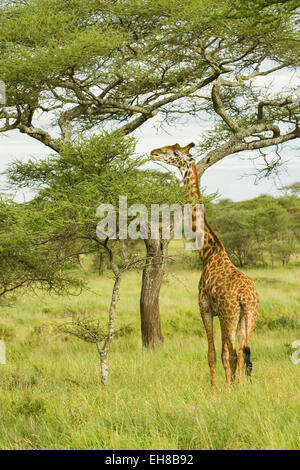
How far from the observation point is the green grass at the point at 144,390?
4465 millimetres

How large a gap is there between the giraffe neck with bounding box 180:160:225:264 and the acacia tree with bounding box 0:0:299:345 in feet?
8.39

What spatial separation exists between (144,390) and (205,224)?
226 centimetres

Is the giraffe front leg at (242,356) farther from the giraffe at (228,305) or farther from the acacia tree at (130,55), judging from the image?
the acacia tree at (130,55)

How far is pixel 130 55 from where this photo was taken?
11430mm

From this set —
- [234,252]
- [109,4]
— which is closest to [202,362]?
[109,4]

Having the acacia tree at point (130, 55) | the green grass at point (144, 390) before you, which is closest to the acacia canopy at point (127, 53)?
the acacia tree at point (130, 55)

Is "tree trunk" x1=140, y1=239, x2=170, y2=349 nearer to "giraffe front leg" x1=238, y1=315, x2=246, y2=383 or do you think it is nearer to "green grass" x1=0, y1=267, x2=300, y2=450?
"green grass" x1=0, y1=267, x2=300, y2=450

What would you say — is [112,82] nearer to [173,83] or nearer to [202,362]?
[173,83]

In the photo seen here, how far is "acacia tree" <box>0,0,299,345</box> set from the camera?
9.56 m

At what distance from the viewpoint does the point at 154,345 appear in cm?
1109

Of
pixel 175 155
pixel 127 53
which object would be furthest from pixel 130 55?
pixel 175 155

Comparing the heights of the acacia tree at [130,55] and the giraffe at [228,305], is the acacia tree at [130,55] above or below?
above

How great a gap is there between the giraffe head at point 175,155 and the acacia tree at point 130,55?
8.31ft

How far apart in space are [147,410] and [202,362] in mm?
4238
